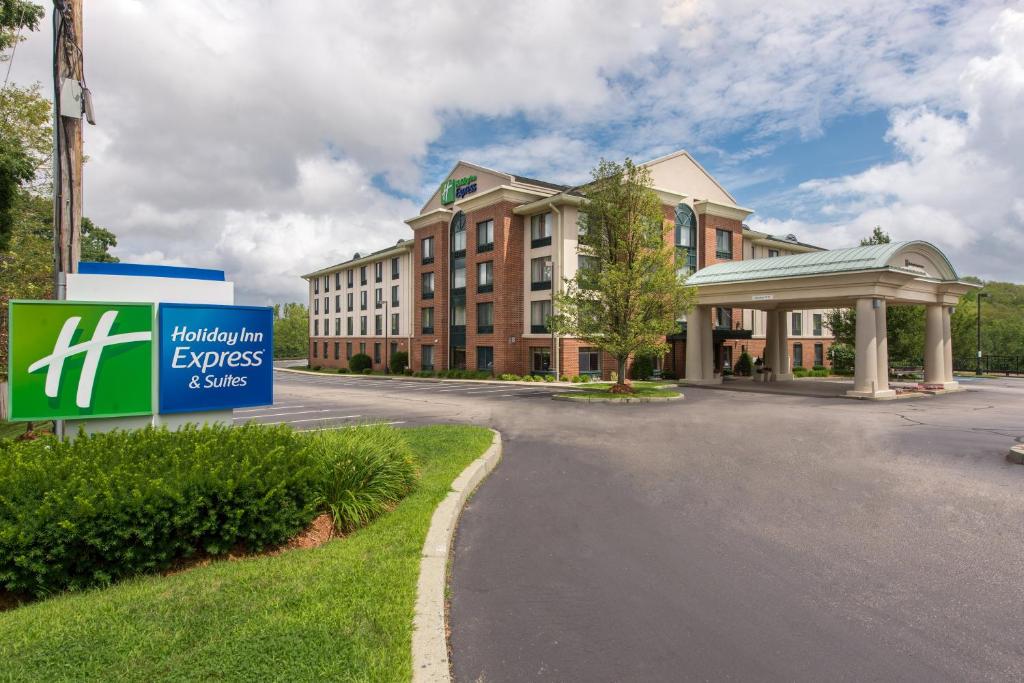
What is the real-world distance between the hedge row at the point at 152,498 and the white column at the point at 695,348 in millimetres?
26409

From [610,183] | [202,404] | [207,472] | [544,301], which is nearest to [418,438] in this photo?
[202,404]

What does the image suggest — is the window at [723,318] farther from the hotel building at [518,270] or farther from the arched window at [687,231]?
the arched window at [687,231]

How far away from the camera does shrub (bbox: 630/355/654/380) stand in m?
34.6

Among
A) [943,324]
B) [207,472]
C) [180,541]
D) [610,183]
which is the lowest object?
[180,541]

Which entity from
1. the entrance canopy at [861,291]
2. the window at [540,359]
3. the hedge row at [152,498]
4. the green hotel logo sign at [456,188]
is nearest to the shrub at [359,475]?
the hedge row at [152,498]

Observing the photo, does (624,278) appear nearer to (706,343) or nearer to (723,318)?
(706,343)

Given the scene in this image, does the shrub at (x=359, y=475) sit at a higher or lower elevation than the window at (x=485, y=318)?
lower

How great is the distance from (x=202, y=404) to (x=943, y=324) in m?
34.7

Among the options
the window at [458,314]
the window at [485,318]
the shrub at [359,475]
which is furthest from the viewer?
the window at [458,314]

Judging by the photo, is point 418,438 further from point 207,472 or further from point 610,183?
point 610,183

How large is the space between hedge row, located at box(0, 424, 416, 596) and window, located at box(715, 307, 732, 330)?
38113 millimetres

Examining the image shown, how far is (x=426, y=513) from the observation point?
6.71 m

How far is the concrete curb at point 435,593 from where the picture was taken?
12.1 feet

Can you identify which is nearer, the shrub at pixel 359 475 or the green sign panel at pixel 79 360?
the shrub at pixel 359 475
